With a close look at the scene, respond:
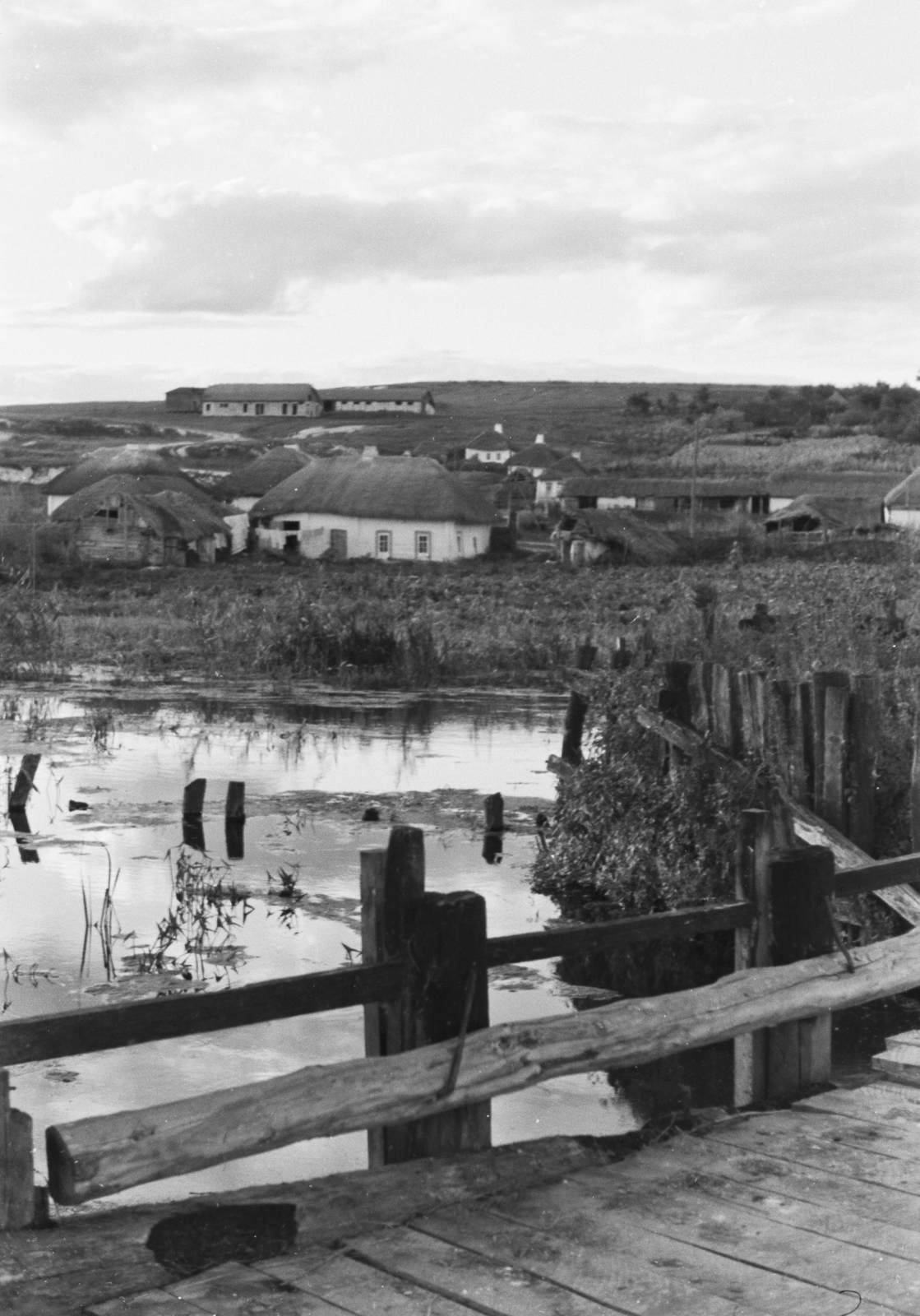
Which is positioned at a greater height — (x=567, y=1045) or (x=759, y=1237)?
(x=567, y=1045)

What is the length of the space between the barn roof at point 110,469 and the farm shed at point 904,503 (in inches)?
1237

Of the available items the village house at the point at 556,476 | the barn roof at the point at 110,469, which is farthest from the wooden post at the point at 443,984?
the village house at the point at 556,476

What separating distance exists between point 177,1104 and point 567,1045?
1183 mm

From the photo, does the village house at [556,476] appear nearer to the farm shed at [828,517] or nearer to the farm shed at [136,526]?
the farm shed at [828,517]

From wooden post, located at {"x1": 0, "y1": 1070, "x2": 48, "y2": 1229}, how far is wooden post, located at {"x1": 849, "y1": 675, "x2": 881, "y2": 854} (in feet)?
20.2

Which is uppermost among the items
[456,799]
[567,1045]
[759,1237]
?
[567,1045]

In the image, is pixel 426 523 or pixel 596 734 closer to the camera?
pixel 596 734

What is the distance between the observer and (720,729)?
33.1ft

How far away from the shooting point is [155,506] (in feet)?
185

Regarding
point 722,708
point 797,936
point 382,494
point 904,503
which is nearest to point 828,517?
point 904,503

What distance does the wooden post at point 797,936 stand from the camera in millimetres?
5426

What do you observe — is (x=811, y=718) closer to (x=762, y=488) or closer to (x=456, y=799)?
(x=456, y=799)

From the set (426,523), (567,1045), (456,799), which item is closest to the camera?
(567,1045)

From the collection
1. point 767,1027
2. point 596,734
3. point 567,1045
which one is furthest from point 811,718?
point 567,1045
